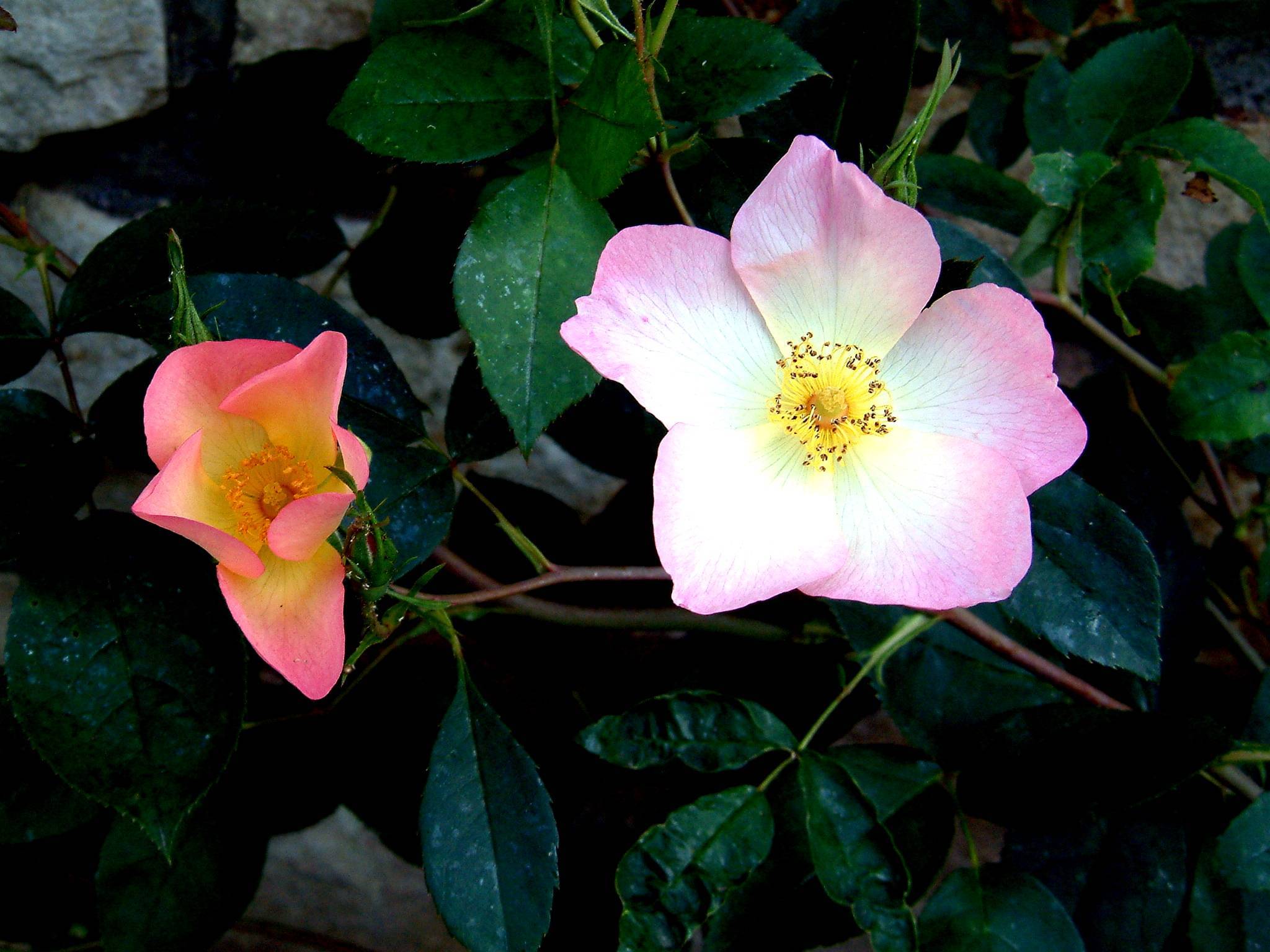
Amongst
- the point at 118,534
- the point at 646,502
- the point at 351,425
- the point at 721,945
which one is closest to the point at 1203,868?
the point at 721,945

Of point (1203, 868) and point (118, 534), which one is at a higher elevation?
point (118, 534)

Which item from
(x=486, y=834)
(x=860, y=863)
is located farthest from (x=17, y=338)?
(x=860, y=863)

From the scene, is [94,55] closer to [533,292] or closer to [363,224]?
[363,224]

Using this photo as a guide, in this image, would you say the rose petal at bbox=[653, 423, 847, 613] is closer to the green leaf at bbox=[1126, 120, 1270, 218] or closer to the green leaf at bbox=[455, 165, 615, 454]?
the green leaf at bbox=[455, 165, 615, 454]

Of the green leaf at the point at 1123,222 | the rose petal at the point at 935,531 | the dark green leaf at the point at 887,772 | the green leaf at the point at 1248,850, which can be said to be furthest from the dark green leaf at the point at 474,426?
the green leaf at the point at 1248,850

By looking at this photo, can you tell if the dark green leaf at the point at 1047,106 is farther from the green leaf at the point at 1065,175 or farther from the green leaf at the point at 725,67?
the green leaf at the point at 725,67

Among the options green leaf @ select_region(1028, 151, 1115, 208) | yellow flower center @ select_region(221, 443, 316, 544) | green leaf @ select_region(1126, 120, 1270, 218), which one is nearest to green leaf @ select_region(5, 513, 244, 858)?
yellow flower center @ select_region(221, 443, 316, 544)
